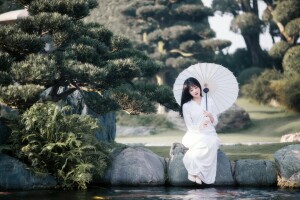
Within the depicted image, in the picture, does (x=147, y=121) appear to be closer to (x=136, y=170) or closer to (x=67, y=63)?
(x=67, y=63)

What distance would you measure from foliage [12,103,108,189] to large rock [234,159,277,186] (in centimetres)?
248

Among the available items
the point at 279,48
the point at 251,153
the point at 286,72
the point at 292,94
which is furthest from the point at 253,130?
the point at 251,153

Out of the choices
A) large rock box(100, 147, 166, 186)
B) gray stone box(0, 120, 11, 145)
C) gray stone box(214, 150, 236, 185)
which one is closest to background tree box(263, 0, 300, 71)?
gray stone box(214, 150, 236, 185)

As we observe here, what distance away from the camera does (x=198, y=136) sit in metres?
8.94

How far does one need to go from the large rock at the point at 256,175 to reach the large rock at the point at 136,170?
1.41m

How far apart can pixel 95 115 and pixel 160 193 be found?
6.20 metres

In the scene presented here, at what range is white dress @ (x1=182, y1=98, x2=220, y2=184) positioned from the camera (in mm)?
8898

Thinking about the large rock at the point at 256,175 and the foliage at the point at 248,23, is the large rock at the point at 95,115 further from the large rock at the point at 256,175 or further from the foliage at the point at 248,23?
the foliage at the point at 248,23

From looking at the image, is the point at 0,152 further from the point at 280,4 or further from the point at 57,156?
the point at 280,4

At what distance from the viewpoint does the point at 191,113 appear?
9031 mm

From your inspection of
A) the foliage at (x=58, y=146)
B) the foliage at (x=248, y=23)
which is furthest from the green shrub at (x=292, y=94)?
the foliage at (x=58, y=146)

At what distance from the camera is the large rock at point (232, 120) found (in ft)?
74.8

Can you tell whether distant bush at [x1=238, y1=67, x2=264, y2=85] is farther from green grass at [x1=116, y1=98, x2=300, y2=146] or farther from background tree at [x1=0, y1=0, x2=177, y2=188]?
background tree at [x1=0, y1=0, x2=177, y2=188]

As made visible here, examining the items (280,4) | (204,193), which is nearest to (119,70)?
(204,193)
